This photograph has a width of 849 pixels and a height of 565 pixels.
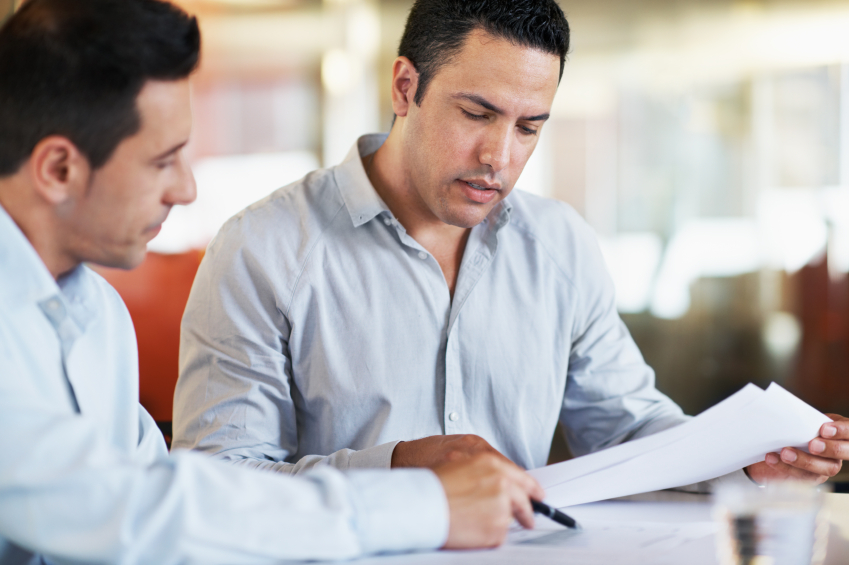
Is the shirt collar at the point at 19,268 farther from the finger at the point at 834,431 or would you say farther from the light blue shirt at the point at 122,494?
the finger at the point at 834,431

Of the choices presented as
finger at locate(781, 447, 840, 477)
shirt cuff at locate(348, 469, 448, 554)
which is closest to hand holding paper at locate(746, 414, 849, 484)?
finger at locate(781, 447, 840, 477)

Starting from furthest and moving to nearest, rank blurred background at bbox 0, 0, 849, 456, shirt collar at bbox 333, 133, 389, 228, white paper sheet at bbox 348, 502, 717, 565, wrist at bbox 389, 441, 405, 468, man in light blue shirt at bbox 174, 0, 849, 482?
blurred background at bbox 0, 0, 849, 456 < shirt collar at bbox 333, 133, 389, 228 < man in light blue shirt at bbox 174, 0, 849, 482 < wrist at bbox 389, 441, 405, 468 < white paper sheet at bbox 348, 502, 717, 565

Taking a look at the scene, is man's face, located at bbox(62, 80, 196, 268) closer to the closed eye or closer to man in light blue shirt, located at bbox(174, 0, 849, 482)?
man in light blue shirt, located at bbox(174, 0, 849, 482)

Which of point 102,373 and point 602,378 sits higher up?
point 102,373

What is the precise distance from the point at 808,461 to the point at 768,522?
0.51 metres

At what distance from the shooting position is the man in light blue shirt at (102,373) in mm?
644

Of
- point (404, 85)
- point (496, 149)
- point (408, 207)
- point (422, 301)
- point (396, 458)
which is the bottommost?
point (396, 458)

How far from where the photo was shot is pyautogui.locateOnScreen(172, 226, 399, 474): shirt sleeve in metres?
1.16

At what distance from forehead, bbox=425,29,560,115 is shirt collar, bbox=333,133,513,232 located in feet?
0.69

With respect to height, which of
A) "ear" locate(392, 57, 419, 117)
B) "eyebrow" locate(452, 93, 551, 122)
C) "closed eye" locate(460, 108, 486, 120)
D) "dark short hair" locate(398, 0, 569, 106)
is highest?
"dark short hair" locate(398, 0, 569, 106)

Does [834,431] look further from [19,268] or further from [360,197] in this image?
[19,268]

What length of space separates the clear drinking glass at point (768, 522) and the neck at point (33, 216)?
26.2 inches

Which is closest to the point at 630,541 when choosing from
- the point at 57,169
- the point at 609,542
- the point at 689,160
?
the point at 609,542

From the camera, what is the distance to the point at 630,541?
0.83 m
